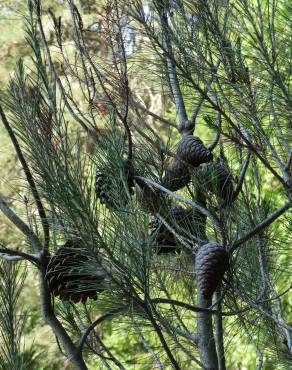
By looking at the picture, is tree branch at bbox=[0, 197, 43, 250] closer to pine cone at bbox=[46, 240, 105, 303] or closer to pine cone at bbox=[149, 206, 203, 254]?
pine cone at bbox=[46, 240, 105, 303]

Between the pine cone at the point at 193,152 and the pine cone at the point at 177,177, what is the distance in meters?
0.02

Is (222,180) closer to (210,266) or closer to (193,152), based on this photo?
(193,152)

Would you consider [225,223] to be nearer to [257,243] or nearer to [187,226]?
[187,226]

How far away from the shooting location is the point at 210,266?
2.22ft

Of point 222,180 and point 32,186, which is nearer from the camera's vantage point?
point 32,186

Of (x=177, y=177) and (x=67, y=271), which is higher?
(x=177, y=177)

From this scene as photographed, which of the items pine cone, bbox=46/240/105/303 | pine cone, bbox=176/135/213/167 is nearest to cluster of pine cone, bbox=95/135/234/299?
pine cone, bbox=176/135/213/167

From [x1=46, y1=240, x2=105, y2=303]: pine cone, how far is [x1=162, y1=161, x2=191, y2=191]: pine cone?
20 centimetres

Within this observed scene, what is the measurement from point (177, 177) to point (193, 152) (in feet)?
0.15

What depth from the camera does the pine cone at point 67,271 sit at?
634 millimetres

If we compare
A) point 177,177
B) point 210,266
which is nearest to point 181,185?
point 177,177

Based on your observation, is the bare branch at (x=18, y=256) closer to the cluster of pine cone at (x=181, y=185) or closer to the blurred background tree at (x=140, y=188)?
the blurred background tree at (x=140, y=188)

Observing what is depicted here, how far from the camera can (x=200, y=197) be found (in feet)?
2.77

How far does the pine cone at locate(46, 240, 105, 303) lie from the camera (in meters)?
0.63
